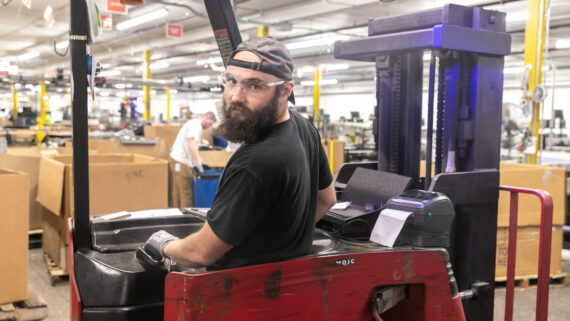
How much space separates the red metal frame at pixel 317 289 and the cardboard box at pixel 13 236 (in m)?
2.45

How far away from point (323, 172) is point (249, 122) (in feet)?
1.91

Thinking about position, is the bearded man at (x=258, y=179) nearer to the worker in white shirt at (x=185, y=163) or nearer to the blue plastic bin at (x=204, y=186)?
the blue plastic bin at (x=204, y=186)

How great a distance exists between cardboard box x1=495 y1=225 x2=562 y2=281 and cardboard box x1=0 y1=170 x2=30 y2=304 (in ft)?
13.3

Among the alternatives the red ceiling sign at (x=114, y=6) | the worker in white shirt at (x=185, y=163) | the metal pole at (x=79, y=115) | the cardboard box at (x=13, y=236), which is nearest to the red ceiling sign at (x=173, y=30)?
the red ceiling sign at (x=114, y=6)

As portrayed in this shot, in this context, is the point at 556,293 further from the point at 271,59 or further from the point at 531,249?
the point at 271,59

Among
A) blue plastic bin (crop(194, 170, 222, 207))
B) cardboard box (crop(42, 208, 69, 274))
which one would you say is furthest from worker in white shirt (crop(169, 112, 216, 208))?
cardboard box (crop(42, 208, 69, 274))

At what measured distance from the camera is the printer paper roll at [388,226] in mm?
2369

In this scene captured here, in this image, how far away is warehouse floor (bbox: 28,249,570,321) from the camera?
4316mm

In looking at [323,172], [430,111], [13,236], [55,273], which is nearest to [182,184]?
[55,273]

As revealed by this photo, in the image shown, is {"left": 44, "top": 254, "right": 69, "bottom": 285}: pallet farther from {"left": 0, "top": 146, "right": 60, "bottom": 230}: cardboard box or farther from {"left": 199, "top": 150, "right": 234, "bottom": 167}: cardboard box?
{"left": 199, "top": 150, "right": 234, "bottom": 167}: cardboard box

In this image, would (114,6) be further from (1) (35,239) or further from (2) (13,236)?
(2) (13,236)

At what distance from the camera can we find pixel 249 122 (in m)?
1.91

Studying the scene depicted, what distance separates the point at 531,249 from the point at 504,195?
0.72 metres

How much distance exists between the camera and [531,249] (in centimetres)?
498
